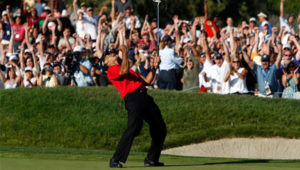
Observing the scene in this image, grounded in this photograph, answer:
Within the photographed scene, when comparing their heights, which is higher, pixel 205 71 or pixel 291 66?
pixel 291 66

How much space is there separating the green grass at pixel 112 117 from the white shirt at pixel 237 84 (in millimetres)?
166

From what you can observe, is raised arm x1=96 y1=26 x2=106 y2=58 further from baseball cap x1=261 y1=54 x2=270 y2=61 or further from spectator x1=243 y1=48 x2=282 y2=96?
baseball cap x1=261 y1=54 x2=270 y2=61

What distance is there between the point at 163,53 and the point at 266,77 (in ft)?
8.38

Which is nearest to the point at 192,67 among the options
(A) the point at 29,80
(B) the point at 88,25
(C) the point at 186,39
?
(C) the point at 186,39

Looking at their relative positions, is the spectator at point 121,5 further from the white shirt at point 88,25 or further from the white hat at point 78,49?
the white hat at point 78,49

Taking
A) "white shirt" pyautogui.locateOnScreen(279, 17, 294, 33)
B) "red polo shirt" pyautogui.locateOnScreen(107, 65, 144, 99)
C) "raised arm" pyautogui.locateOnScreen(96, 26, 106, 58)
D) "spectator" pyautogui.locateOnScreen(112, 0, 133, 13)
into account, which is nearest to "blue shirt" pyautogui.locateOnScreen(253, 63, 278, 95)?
"white shirt" pyautogui.locateOnScreen(279, 17, 294, 33)

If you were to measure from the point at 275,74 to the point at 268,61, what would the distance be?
1.13ft

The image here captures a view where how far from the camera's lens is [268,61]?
14.2 m

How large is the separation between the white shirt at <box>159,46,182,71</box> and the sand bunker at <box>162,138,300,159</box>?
252 centimetres

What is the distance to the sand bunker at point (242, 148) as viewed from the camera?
A: 13.1 m

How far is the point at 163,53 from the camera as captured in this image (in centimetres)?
1510

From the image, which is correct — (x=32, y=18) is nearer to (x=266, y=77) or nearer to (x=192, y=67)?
(x=192, y=67)

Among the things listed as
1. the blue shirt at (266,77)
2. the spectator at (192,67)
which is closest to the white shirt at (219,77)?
the spectator at (192,67)

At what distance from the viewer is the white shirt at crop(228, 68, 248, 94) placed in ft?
47.3
